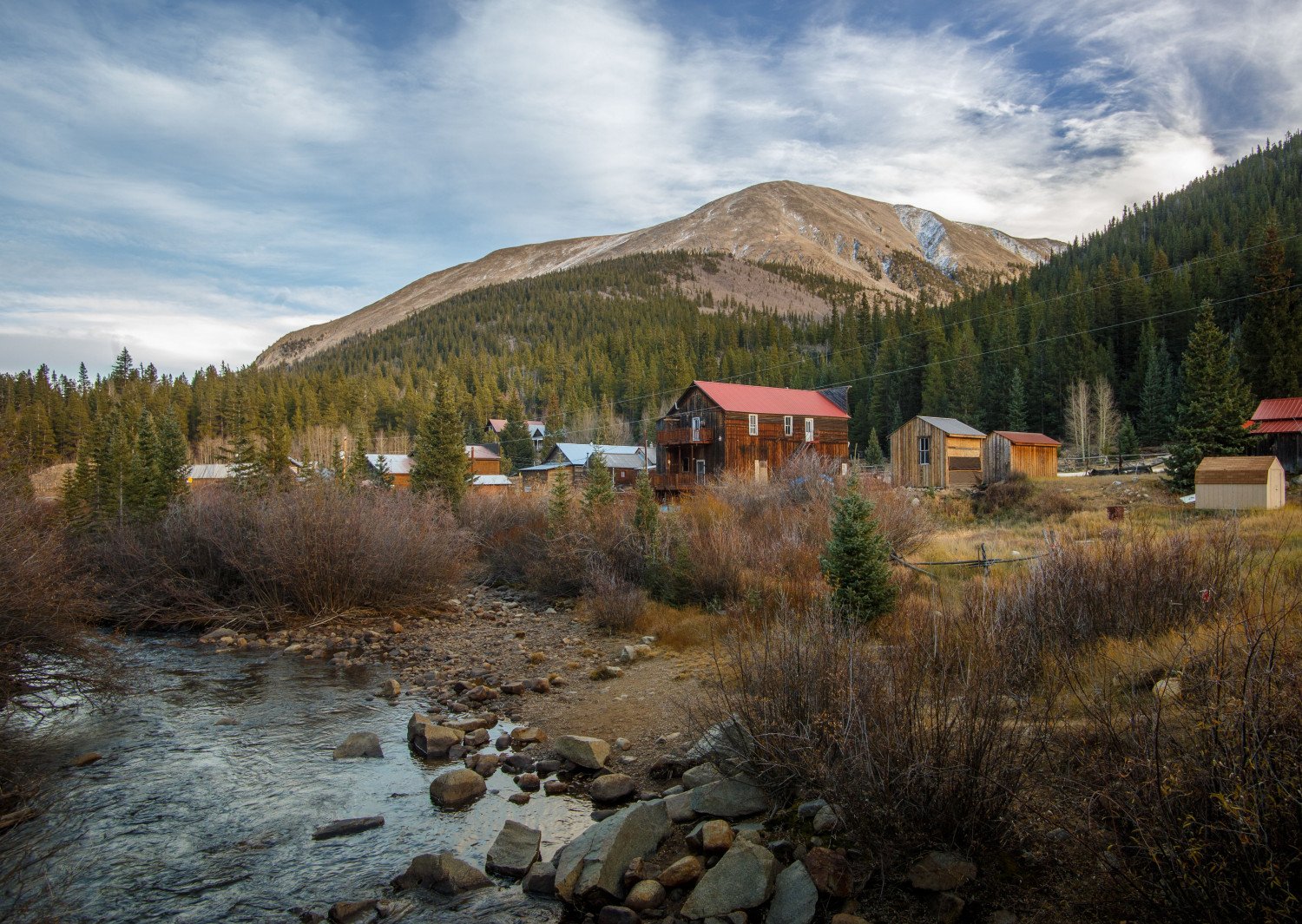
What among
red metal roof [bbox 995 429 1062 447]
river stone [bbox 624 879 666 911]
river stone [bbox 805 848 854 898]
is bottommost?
river stone [bbox 624 879 666 911]

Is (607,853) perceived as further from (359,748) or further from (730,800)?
(359,748)

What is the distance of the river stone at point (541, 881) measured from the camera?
7.18 metres

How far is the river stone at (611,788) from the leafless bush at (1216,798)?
18.4 ft

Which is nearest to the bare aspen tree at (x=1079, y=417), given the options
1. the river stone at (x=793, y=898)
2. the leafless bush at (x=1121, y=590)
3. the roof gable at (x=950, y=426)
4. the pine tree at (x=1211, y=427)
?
the roof gable at (x=950, y=426)

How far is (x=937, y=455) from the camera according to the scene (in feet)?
155

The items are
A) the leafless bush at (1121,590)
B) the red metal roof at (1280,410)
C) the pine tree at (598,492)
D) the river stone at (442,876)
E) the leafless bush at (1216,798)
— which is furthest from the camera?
the red metal roof at (1280,410)

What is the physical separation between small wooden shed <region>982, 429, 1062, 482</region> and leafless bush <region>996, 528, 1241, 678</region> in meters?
37.5

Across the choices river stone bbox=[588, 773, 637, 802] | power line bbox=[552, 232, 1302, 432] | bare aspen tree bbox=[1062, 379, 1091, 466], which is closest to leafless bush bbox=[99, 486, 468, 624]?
river stone bbox=[588, 773, 637, 802]

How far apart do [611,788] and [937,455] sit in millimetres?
42588

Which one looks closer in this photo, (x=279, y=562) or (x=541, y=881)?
(x=541, y=881)

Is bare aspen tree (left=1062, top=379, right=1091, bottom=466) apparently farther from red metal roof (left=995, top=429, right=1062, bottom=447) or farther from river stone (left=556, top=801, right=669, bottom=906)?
river stone (left=556, top=801, right=669, bottom=906)

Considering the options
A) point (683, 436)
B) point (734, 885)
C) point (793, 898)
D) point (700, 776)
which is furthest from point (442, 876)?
point (683, 436)

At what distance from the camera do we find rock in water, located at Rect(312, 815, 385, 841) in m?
8.65

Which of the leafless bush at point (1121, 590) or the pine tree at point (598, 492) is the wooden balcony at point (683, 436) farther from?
the leafless bush at point (1121, 590)
